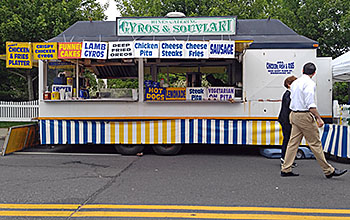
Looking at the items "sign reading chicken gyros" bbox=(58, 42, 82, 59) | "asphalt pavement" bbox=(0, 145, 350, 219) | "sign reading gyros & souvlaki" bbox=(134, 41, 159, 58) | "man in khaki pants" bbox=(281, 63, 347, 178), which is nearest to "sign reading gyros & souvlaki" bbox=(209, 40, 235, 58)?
"sign reading gyros & souvlaki" bbox=(134, 41, 159, 58)

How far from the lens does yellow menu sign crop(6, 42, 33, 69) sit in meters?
8.20

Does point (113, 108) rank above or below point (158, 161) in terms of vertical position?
above

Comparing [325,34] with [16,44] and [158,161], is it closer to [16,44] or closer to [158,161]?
[158,161]

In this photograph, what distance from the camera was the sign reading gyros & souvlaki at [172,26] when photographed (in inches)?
336

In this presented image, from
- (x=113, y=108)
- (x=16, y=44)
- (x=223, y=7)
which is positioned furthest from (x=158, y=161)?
(x=223, y=7)

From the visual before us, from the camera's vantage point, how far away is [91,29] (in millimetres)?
9953

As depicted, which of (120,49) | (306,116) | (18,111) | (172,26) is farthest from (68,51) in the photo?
(18,111)

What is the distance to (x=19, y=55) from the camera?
8234 millimetres

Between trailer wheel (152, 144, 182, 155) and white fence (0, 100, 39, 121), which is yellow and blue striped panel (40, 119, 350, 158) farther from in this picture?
white fence (0, 100, 39, 121)

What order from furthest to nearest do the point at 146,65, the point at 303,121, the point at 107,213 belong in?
the point at 146,65 < the point at 303,121 < the point at 107,213

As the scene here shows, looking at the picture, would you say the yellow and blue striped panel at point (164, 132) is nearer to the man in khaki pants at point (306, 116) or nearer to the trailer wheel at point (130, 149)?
the trailer wheel at point (130, 149)

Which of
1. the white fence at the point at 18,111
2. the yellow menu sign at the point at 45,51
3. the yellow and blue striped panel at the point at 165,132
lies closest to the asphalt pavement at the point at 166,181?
the yellow and blue striped panel at the point at 165,132

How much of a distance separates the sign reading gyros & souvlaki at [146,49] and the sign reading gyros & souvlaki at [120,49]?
14cm

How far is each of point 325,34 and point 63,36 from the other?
41.7ft
